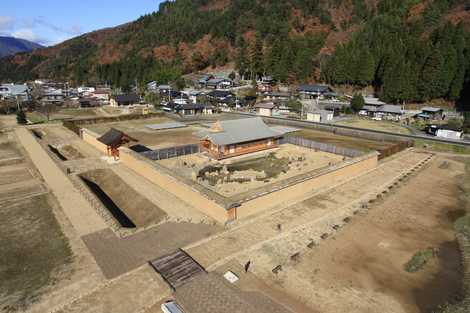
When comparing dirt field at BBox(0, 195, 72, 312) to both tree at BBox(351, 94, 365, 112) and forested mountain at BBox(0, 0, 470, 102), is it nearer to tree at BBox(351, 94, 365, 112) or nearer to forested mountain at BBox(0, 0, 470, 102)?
tree at BBox(351, 94, 365, 112)

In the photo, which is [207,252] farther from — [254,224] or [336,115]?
[336,115]

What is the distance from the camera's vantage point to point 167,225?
1727 cm

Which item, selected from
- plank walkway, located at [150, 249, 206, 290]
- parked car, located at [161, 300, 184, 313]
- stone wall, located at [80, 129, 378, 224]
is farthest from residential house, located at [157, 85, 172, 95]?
parked car, located at [161, 300, 184, 313]

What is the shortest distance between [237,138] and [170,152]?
306 inches

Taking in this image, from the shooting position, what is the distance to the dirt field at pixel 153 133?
38.8 meters

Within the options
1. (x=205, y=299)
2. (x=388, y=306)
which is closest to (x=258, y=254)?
(x=205, y=299)

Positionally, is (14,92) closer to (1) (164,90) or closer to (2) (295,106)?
(1) (164,90)

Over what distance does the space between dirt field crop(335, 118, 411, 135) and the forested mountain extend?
13538 mm

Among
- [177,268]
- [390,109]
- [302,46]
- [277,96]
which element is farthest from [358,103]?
[177,268]

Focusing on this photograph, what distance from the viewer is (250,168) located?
2834 centimetres

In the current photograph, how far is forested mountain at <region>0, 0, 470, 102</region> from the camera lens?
195ft

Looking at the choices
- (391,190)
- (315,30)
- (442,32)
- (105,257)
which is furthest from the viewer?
(315,30)

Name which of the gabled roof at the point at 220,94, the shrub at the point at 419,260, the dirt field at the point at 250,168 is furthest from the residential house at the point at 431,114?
the gabled roof at the point at 220,94

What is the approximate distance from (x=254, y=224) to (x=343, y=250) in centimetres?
529
